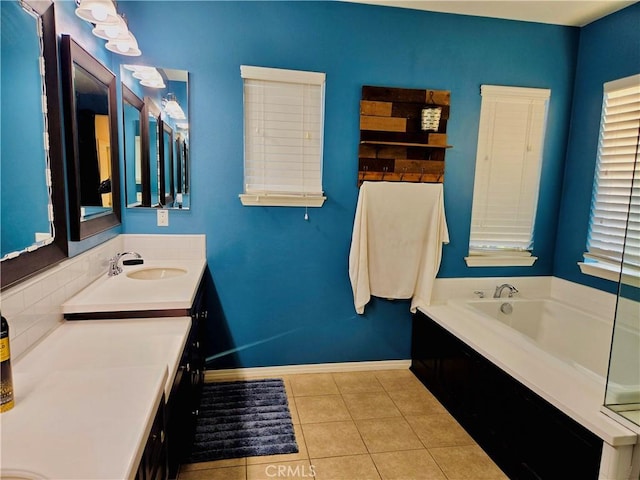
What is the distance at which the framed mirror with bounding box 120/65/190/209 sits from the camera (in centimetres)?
270

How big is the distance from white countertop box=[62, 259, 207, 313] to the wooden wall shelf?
153 cm

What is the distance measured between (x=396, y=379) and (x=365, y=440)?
838mm

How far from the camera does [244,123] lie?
2844 millimetres

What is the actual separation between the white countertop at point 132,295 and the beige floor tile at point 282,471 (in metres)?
0.96

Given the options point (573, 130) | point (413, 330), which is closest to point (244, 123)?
point (413, 330)

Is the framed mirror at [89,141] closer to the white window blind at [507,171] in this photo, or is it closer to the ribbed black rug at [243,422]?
the ribbed black rug at [243,422]

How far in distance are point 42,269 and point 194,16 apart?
6.39ft

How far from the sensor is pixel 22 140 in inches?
59.1

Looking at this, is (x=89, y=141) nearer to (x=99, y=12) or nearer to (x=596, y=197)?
(x=99, y=12)

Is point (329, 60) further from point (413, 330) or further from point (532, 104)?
point (413, 330)

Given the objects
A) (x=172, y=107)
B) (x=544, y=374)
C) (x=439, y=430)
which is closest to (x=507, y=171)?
(x=544, y=374)

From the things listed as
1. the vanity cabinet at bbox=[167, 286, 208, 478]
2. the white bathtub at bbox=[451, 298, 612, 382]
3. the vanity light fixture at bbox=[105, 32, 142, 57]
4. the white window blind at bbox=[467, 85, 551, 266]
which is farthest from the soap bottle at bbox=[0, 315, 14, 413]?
the white window blind at bbox=[467, 85, 551, 266]

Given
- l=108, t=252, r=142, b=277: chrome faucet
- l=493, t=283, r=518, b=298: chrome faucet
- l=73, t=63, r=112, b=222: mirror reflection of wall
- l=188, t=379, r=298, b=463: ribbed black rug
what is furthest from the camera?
l=493, t=283, r=518, b=298: chrome faucet

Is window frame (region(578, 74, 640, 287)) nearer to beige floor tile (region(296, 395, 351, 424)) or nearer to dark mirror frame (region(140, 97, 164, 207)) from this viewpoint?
beige floor tile (region(296, 395, 351, 424))
